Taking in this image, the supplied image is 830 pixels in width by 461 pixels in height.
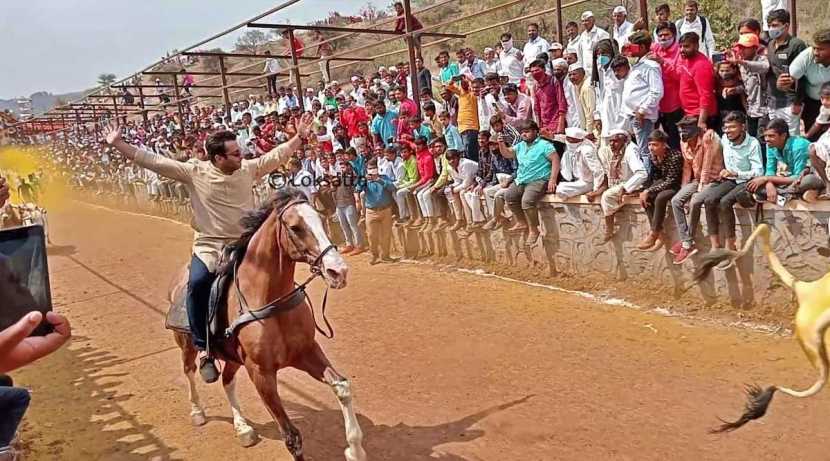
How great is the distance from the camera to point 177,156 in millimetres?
21453

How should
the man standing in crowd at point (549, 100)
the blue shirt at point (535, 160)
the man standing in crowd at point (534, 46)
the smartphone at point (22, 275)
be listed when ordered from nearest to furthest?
the smartphone at point (22, 275), the blue shirt at point (535, 160), the man standing in crowd at point (549, 100), the man standing in crowd at point (534, 46)

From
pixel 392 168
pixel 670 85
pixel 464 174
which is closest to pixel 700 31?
pixel 670 85

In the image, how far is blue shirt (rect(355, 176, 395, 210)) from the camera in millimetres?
12945

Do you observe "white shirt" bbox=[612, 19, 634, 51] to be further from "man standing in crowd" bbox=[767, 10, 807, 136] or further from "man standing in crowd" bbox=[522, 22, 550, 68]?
"man standing in crowd" bbox=[767, 10, 807, 136]

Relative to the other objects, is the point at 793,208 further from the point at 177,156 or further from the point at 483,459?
the point at 177,156

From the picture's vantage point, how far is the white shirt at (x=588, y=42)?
437 inches

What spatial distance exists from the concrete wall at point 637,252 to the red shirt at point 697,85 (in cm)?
140

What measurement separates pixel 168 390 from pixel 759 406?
20.5 ft

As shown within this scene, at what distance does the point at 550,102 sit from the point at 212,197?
629cm

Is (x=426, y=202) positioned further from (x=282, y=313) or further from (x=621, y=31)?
(x=282, y=313)

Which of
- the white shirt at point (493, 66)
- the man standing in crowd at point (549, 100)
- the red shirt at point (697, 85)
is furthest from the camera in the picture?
the white shirt at point (493, 66)

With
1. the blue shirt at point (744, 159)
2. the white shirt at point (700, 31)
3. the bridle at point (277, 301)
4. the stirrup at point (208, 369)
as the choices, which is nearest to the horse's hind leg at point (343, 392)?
the bridle at point (277, 301)

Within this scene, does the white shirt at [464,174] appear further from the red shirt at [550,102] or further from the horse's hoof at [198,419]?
the horse's hoof at [198,419]

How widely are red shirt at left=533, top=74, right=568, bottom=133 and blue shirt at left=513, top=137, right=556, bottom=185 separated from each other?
715 millimetres
